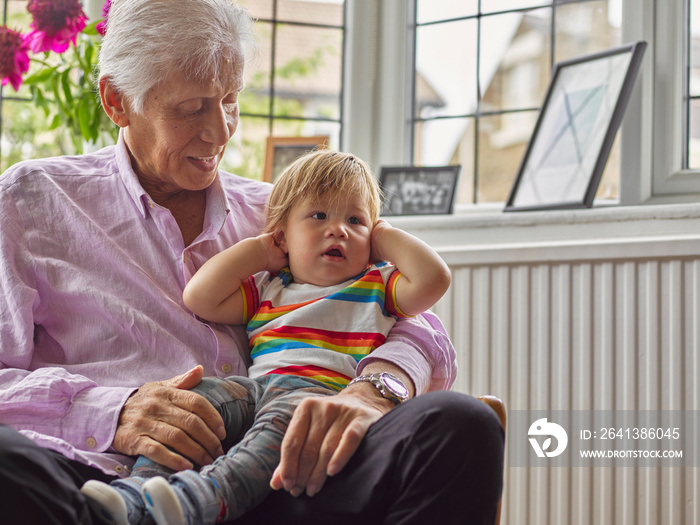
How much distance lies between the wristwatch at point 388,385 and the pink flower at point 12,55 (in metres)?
1.50

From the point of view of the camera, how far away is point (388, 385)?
1.19 m

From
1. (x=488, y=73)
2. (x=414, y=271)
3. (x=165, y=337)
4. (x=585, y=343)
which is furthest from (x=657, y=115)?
(x=165, y=337)

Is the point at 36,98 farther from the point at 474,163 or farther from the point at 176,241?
the point at 474,163

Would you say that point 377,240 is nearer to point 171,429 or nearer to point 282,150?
point 171,429

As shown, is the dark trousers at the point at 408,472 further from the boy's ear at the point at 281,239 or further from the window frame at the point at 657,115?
the window frame at the point at 657,115

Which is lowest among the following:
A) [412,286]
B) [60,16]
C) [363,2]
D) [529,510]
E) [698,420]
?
[529,510]

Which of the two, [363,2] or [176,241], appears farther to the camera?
[363,2]

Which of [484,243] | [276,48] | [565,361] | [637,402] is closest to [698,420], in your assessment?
[637,402]

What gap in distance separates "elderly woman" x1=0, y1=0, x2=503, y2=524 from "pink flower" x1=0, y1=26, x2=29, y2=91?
741mm

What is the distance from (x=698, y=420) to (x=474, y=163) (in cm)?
107

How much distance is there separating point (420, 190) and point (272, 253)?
3.66 ft

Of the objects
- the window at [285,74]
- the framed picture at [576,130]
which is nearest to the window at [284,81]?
the window at [285,74]

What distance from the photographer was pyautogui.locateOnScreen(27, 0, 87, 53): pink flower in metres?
2.07

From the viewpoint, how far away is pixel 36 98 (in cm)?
222
